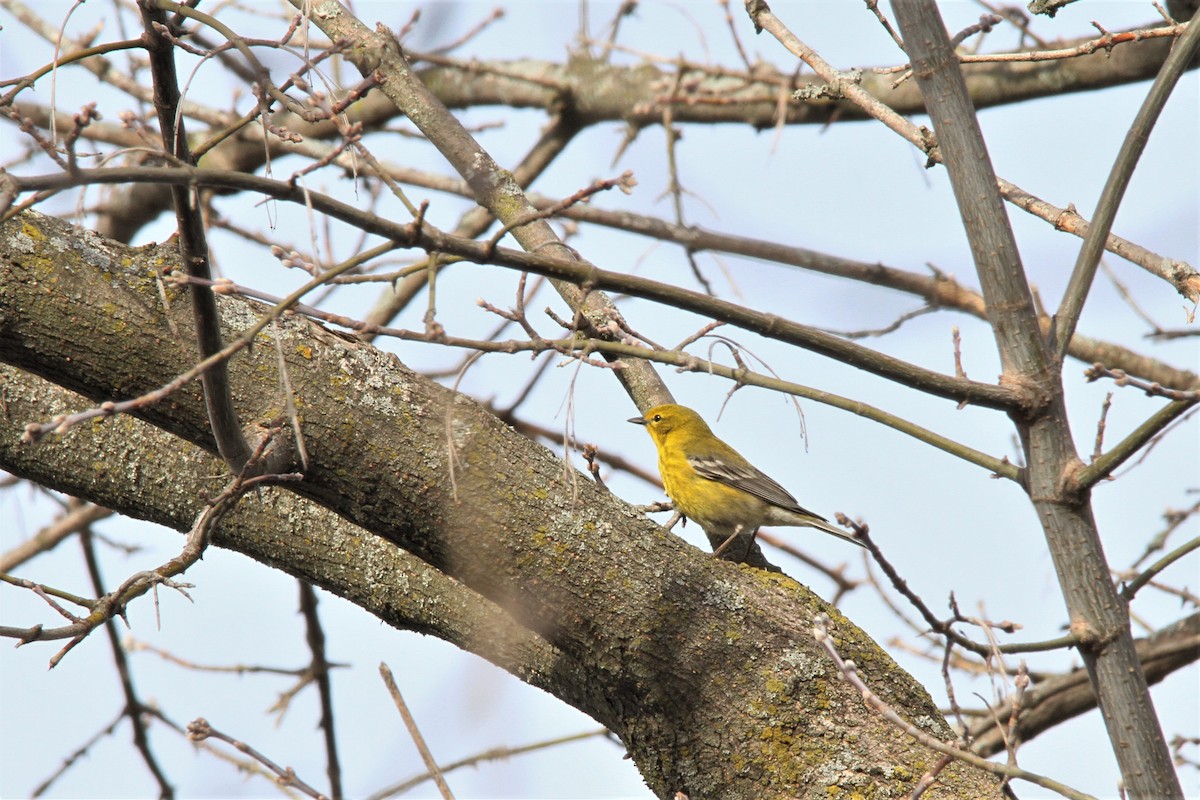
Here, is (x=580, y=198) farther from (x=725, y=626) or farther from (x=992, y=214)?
(x=725, y=626)

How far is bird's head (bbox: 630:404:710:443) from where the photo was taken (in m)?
4.88

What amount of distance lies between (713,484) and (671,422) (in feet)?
1.36

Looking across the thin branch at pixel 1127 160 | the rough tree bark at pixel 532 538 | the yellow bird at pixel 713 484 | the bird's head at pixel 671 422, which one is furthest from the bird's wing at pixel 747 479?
the thin branch at pixel 1127 160

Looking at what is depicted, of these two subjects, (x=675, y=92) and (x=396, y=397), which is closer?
(x=396, y=397)

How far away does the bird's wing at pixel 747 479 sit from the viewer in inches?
237

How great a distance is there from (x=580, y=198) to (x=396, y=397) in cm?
117

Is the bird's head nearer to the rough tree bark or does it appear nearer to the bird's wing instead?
the bird's wing

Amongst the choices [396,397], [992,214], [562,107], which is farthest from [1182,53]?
[562,107]

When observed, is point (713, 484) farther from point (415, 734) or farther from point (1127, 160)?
point (1127, 160)

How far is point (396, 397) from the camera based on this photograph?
299cm

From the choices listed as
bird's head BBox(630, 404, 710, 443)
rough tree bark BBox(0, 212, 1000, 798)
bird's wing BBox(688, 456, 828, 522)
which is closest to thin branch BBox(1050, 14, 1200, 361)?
rough tree bark BBox(0, 212, 1000, 798)

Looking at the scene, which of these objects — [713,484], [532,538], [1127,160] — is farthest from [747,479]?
[1127,160]

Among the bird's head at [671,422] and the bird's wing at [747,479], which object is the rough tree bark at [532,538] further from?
the bird's wing at [747,479]

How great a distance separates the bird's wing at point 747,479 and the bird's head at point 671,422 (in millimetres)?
250
